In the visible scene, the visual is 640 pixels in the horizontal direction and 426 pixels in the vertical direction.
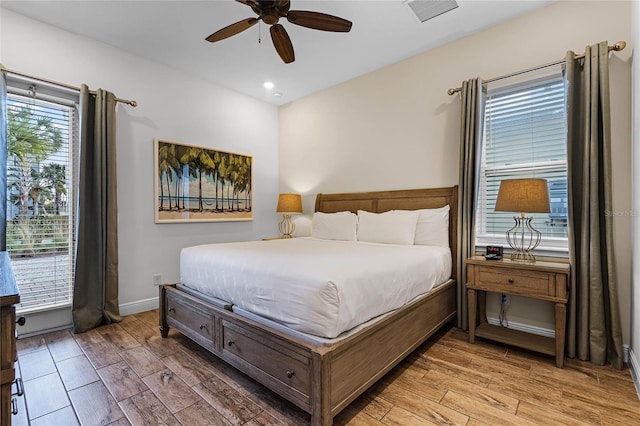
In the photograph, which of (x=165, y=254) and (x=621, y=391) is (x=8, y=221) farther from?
(x=621, y=391)

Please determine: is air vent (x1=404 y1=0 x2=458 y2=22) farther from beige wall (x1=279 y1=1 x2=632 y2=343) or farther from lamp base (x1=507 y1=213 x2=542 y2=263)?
lamp base (x1=507 y1=213 x2=542 y2=263)

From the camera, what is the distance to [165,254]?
369 centimetres

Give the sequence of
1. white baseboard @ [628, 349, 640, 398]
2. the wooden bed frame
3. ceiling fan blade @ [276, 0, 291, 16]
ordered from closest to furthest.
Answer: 1. the wooden bed frame
2. white baseboard @ [628, 349, 640, 398]
3. ceiling fan blade @ [276, 0, 291, 16]

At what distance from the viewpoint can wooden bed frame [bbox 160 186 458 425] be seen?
5.01ft

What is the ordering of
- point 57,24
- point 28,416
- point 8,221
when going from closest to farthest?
point 28,416, point 8,221, point 57,24

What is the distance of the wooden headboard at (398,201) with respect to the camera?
3096 mm

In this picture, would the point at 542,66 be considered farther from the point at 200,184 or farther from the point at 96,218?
the point at 96,218

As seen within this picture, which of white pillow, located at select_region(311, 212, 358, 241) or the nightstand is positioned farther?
white pillow, located at select_region(311, 212, 358, 241)

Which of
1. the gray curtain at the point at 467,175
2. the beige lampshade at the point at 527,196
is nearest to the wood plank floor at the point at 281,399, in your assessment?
the gray curtain at the point at 467,175

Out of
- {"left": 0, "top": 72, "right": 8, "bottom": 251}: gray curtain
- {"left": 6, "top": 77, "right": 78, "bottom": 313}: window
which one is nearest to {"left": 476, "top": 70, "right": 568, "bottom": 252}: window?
{"left": 6, "top": 77, "right": 78, "bottom": 313}: window

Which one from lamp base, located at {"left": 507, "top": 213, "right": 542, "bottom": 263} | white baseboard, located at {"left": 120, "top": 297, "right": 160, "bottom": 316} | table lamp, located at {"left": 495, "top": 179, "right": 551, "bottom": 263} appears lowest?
white baseboard, located at {"left": 120, "top": 297, "right": 160, "bottom": 316}

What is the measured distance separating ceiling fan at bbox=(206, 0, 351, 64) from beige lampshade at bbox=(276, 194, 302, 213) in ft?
7.30

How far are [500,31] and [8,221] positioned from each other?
15.8 feet

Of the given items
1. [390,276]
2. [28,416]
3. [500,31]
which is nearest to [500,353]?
[390,276]
